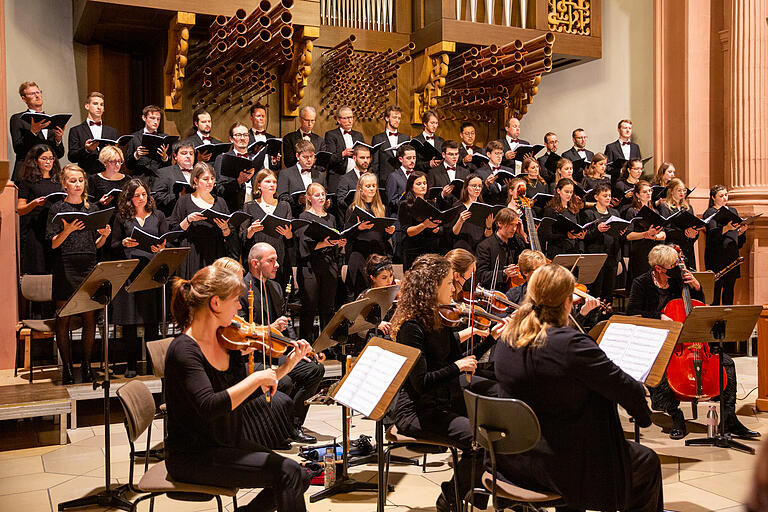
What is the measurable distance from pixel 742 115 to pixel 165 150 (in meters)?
6.81

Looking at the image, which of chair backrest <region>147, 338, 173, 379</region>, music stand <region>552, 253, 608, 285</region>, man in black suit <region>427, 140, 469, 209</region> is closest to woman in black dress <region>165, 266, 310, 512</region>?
chair backrest <region>147, 338, 173, 379</region>

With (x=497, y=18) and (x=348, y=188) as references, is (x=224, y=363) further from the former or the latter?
(x=497, y=18)

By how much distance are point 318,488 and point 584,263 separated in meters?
3.29

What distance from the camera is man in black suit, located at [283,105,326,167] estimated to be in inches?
306

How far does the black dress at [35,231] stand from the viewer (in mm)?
6055

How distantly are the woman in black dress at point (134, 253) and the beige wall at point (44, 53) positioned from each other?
3.24m

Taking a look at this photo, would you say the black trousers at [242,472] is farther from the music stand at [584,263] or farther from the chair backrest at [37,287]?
the music stand at [584,263]

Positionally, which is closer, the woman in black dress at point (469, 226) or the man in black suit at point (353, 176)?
the woman in black dress at point (469, 226)

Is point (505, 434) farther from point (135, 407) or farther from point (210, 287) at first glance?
point (135, 407)

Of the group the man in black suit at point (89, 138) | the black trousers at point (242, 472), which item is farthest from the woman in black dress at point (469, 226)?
the black trousers at point (242, 472)

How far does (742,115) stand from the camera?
9.36 metres

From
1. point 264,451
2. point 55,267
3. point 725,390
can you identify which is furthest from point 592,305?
point 55,267

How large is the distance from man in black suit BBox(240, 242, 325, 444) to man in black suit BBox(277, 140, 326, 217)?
6.90ft

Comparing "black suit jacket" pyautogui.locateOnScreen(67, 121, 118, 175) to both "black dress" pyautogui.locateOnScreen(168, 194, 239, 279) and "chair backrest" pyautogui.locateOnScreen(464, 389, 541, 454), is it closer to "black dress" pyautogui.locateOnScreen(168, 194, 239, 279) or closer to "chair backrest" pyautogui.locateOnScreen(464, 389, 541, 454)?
"black dress" pyautogui.locateOnScreen(168, 194, 239, 279)
